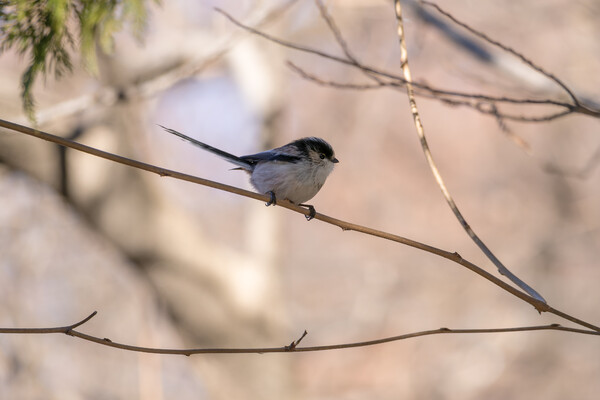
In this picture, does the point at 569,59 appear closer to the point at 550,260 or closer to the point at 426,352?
the point at 550,260

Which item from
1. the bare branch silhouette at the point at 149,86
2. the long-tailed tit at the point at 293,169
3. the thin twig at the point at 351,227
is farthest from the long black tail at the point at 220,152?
the bare branch silhouette at the point at 149,86

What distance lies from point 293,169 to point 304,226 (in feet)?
25.6

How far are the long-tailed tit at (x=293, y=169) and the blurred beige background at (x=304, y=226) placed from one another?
2.46 feet

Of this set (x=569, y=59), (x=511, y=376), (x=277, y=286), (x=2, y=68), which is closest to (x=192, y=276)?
(x=277, y=286)

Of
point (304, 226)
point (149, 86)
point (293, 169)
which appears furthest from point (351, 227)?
point (304, 226)

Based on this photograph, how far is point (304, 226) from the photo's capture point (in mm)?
10977

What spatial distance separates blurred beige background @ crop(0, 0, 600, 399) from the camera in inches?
202

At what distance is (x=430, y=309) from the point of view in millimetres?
9875

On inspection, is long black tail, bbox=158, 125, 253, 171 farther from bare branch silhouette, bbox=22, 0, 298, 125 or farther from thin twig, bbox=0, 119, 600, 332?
bare branch silhouette, bbox=22, 0, 298, 125

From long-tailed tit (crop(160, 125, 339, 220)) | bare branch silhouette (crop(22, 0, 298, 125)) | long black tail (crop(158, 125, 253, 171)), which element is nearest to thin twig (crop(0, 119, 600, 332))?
long black tail (crop(158, 125, 253, 171))

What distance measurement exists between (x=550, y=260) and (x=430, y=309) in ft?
6.51

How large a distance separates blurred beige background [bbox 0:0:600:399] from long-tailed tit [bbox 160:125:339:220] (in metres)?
0.75

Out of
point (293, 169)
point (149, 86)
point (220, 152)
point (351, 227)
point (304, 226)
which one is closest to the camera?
point (351, 227)

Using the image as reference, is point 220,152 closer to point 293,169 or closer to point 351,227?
point 293,169
